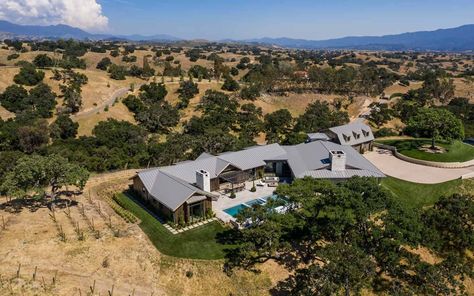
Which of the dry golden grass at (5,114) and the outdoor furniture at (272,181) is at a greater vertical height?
the dry golden grass at (5,114)

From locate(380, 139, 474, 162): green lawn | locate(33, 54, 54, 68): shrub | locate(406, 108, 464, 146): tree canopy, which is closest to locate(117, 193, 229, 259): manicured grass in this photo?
locate(380, 139, 474, 162): green lawn

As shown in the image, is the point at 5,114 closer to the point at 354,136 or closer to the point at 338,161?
the point at 338,161

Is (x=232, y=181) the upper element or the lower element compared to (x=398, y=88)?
lower

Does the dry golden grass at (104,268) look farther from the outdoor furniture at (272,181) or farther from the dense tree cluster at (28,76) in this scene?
the dense tree cluster at (28,76)

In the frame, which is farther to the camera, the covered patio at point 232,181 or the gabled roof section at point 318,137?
the gabled roof section at point 318,137

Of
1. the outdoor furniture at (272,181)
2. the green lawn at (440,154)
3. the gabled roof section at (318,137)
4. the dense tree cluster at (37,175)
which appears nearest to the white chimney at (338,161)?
the outdoor furniture at (272,181)

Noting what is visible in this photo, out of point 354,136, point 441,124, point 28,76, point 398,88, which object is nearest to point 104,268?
point 354,136
